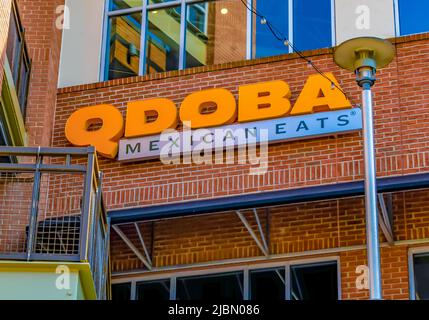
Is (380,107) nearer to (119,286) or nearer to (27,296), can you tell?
(119,286)

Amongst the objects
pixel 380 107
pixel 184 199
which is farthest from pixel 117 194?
pixel 380 107

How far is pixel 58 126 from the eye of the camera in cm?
2078

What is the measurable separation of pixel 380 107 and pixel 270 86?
188 cm

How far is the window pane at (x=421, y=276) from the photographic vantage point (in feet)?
61.7

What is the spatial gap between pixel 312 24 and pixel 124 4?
3.70 metres

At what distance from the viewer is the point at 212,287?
66.0 feet

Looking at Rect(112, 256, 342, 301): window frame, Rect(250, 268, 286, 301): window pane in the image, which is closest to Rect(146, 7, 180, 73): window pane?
Rect(112, 256, 342, 301): window frame

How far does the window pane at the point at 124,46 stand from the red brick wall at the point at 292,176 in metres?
0.49

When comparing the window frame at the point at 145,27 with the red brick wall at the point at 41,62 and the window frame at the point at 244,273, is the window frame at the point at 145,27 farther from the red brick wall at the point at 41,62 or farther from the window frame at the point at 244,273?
the window frame at the point at 244,273

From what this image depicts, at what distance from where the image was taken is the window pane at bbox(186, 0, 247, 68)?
20.5 metres

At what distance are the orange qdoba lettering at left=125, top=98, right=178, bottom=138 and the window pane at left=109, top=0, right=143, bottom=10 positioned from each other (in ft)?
7.31

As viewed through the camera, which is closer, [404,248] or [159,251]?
[404,248]
